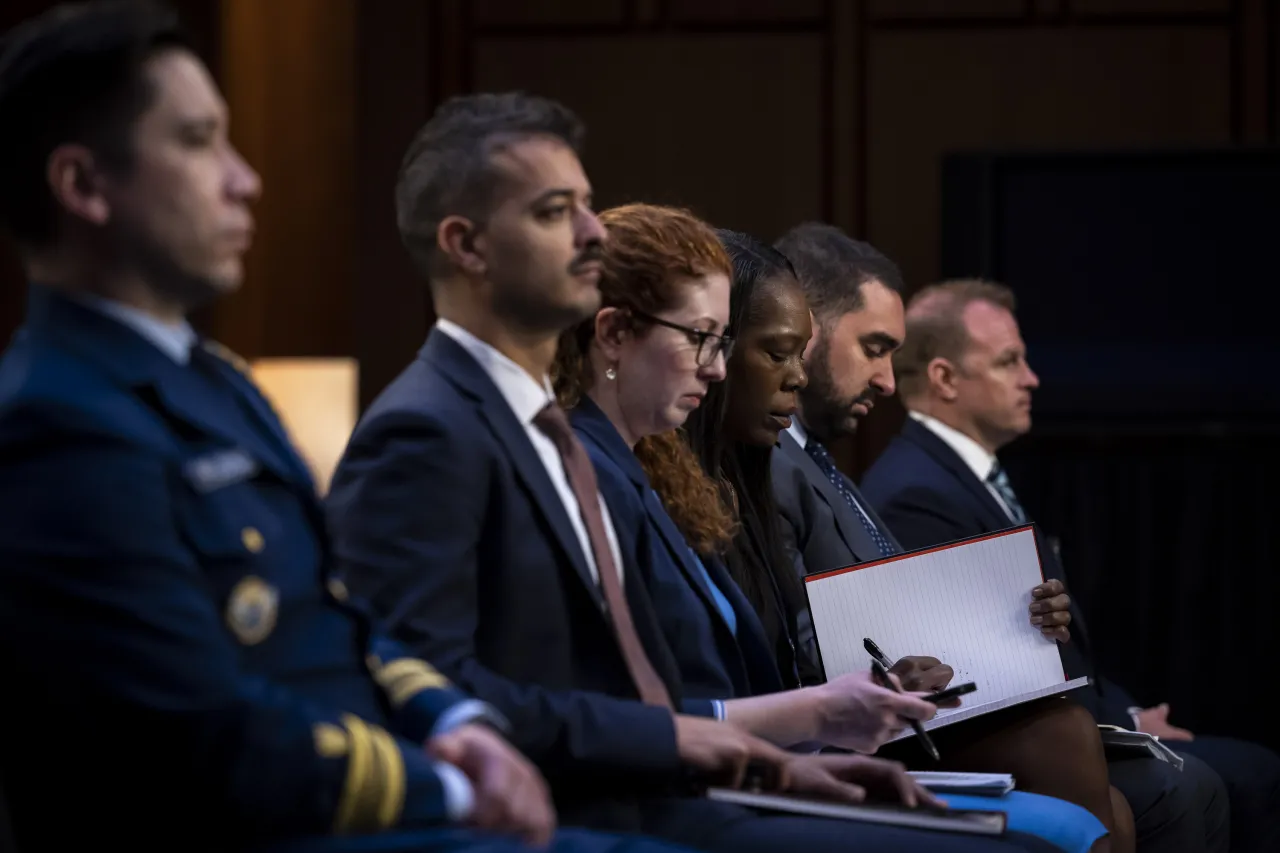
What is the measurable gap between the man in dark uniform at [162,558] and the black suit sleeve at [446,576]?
162 millimetres

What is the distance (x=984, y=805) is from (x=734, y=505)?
63cm

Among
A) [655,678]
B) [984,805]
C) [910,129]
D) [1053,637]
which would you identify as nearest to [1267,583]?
[910,129]

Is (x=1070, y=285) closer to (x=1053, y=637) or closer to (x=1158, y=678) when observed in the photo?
(x=1158, y=678)

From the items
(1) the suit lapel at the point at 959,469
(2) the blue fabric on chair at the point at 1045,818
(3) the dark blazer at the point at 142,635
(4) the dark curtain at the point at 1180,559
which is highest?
(3) the dark blazer at the point at 142,635

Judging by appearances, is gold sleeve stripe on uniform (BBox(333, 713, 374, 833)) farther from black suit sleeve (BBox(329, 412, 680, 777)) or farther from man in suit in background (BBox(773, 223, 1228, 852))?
man in suit in background (BBox(773, 223, 1228, 852))

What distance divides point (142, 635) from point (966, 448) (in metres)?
2.86

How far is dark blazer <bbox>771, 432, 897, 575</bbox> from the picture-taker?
2924 millimetres

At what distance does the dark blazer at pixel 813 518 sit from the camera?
9.59 feet

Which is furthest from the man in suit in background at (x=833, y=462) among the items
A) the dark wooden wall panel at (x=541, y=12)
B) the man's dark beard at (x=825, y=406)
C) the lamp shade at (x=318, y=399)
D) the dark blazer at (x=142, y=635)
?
the lamp shade at (x=318, y=399)

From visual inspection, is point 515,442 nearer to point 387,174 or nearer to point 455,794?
point 455,794

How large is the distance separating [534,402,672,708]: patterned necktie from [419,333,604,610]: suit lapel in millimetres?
28

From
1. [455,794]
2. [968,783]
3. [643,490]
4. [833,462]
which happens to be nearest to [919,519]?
[833,462]

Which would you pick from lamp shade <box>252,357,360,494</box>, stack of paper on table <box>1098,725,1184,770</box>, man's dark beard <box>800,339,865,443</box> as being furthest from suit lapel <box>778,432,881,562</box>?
lamp shade <box>252,357,360,494</box>

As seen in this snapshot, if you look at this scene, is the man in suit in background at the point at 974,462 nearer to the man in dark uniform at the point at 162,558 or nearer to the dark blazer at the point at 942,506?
the dark blazer at the point at 942,506
